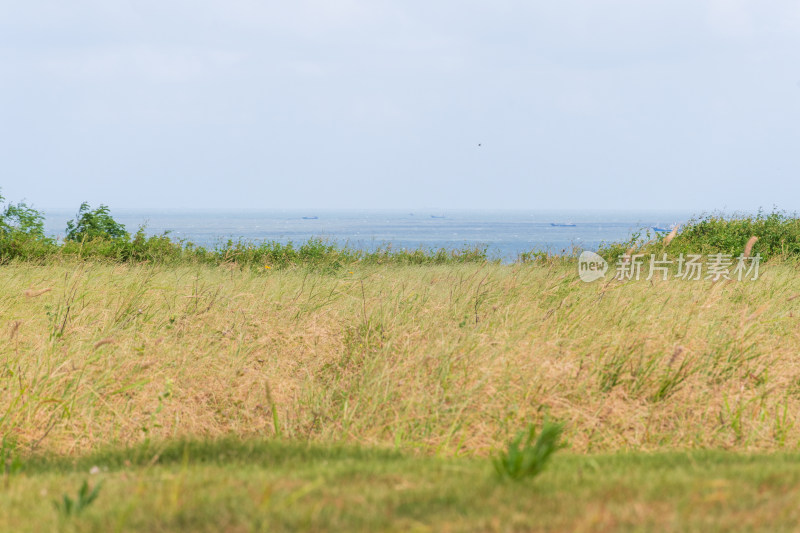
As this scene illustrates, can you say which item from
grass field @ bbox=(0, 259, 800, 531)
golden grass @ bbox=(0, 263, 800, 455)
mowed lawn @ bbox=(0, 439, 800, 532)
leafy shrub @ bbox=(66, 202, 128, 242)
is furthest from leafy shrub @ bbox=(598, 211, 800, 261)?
mowed lawn @ bbox=(0, 439, 800, 532)

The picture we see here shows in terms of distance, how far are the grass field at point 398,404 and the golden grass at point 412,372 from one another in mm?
24

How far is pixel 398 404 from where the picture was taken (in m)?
4.96

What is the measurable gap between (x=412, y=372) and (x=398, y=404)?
0.36 m

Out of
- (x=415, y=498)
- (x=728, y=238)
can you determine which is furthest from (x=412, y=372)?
(x=728, y=238)

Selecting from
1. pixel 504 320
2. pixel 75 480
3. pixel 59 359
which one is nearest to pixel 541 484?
pixel 75 480

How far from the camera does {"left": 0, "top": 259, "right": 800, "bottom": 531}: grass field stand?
258 centimetres

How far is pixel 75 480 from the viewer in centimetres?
327

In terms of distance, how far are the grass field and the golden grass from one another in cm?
2

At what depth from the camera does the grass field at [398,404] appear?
102 inches

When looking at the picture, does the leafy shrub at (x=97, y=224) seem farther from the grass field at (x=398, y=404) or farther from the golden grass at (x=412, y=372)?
the golden grass at (x=412, y=372)

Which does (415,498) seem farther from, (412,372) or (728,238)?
(728,238)

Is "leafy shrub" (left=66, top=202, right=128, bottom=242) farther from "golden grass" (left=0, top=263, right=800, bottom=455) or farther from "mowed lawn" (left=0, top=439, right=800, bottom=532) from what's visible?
"mowed lawn" (left=0, top=439, right=800, bottom=532)

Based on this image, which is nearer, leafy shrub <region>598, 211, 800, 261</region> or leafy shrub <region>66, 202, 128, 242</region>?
leafy shrub <region>598, 211, 800, 261</region>

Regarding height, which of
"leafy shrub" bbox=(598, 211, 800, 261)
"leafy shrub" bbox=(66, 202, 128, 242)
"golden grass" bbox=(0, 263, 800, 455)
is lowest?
"golden grass" bbox=(0, 263, 800, 455)
